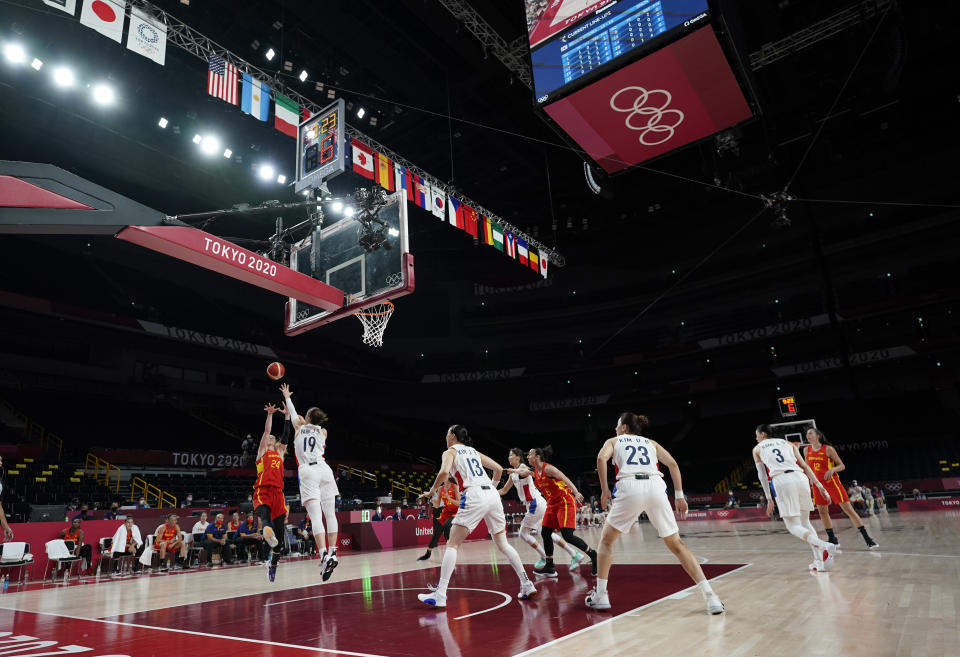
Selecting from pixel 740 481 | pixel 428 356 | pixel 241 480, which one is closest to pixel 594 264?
pixel 428 356

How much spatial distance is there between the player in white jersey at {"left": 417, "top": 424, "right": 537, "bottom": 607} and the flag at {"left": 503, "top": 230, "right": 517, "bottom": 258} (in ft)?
45.4

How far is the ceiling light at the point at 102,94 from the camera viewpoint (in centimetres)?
1339

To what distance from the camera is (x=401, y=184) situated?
1545 centimetres

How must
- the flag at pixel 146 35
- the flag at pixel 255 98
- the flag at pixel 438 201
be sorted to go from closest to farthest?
the flag at pixel 146 35 → the flag at pixel 255 98 → the flag at pixel 438 201

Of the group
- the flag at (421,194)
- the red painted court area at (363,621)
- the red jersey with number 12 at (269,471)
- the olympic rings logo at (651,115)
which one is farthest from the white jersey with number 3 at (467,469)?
the flag at (421,194)

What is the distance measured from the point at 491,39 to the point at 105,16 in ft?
25.3

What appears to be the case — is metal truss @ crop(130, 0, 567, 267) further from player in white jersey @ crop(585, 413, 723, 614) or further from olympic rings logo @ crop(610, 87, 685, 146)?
player in white jersey @ crop(585, 413, 723, 614)

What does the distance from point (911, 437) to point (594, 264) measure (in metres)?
17.7

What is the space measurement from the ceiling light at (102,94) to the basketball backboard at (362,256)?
24.4 ft

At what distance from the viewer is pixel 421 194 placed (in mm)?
16031

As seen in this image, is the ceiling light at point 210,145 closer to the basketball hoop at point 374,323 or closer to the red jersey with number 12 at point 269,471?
the basketball hoop at point 374,323

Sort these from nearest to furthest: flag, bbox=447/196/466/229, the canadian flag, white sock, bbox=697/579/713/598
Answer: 1. white sock, bbox=697/579/713/598
2. the canadian flag
3. flag, bbox=447/196/466/229

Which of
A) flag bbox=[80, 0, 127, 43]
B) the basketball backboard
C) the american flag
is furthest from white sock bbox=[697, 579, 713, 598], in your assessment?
the american flag

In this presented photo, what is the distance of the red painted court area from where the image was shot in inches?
168
